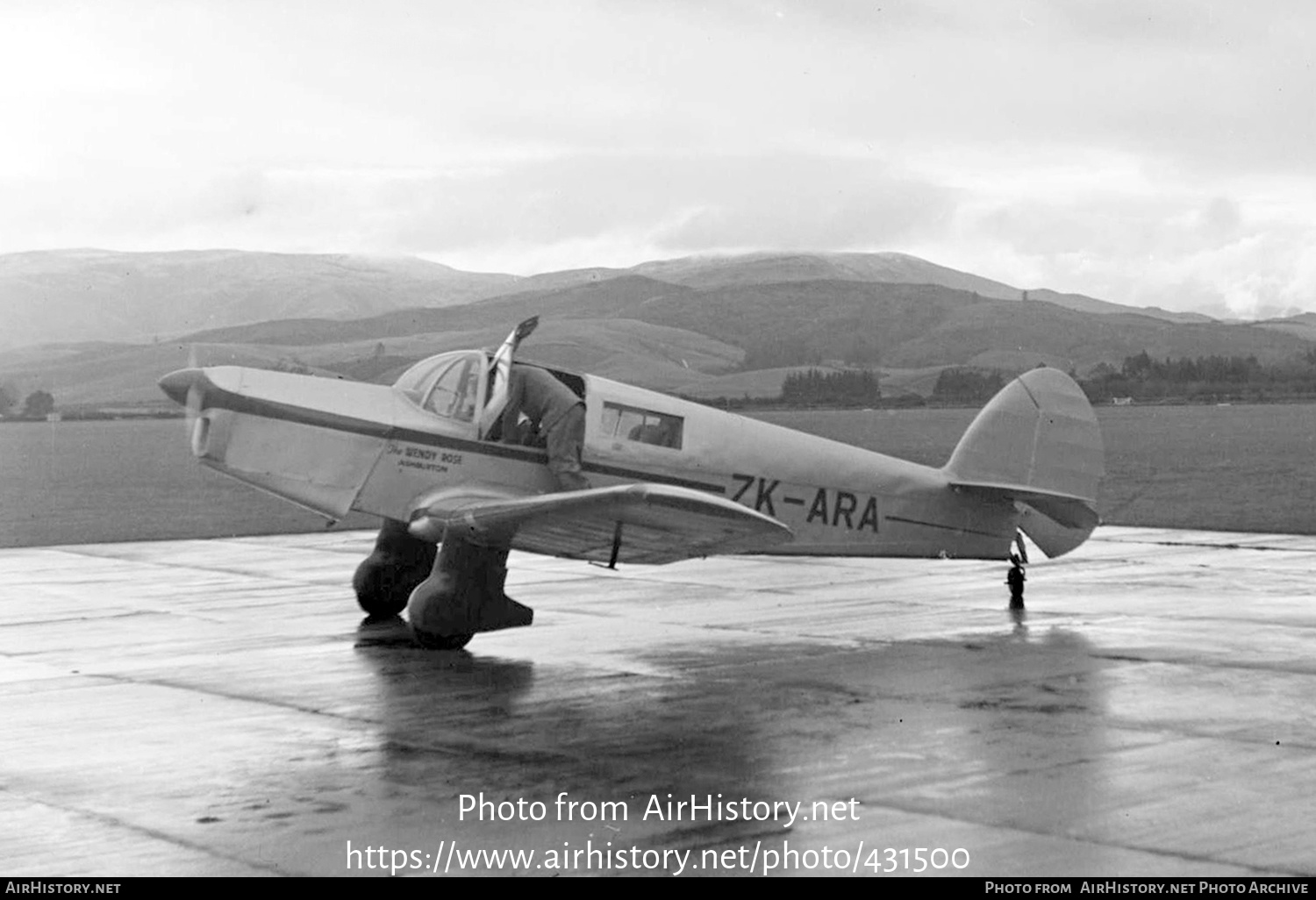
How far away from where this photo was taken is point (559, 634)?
12.3 m

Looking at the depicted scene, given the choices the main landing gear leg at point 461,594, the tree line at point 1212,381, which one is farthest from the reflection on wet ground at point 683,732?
the tree line at point 1212,381

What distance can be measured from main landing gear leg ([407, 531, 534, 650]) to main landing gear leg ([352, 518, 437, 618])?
6.98 ft

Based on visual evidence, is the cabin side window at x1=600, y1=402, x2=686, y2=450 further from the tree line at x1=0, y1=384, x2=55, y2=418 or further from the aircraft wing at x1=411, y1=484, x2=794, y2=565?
the tree line at x1=0, y1=384, x2=55, y2=418

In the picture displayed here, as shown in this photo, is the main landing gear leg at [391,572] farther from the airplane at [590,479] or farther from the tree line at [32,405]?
the tree line at [32,405]

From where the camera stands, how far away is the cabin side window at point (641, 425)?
39.7 ft

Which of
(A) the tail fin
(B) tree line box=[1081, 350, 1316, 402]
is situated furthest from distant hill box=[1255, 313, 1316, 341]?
(A) the tail fin

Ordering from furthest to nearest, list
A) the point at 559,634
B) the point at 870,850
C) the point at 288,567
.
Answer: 1. the point at 288,567
2. the point at 559,634
3. the point at 870,850

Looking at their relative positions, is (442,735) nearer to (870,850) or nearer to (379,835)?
(379,835)

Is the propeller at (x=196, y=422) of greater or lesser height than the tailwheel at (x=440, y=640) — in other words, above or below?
above

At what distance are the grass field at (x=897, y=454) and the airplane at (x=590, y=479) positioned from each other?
803 millimetres

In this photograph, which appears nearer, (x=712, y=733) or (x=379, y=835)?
(x=379, y=835)

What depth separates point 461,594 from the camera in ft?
35.9
